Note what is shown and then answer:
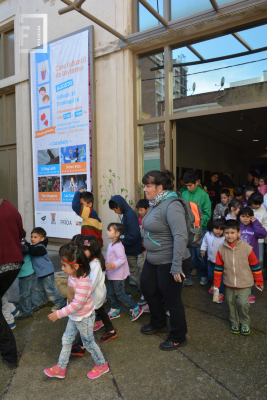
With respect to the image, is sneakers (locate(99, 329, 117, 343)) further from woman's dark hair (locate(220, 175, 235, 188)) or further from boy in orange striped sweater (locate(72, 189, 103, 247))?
woman's dark hair (locate(220, 175, 235, 188))

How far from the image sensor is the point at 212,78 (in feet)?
20.1

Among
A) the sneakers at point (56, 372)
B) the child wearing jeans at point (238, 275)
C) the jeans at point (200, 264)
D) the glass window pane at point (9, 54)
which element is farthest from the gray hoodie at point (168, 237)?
the glass window pane at point (9, 54)

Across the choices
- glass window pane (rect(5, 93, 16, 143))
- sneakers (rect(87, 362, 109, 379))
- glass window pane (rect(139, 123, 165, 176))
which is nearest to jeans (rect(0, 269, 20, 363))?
sneakers (rect(87, 362, 109, 379))

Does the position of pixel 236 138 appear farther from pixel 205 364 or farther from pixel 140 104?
pixel 205 364

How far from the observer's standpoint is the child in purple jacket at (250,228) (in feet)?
14.9

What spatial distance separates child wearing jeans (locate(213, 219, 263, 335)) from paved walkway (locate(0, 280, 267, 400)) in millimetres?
197

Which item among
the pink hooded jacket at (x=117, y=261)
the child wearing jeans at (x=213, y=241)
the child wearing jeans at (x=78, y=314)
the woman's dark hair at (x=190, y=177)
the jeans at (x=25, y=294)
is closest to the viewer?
the child wearing jeans at (x=78, y=314)

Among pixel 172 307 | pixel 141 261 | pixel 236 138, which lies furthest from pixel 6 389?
pixel 236 138

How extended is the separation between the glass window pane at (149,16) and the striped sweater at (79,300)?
5.34 metres

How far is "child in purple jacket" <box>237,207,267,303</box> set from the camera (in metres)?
4.54

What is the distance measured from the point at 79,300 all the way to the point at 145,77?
17.1 feet

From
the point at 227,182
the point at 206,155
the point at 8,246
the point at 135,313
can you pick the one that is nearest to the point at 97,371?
the point at 135,313

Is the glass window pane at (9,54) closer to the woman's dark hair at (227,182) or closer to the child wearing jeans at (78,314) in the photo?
the woman's dark hair at (227,182)

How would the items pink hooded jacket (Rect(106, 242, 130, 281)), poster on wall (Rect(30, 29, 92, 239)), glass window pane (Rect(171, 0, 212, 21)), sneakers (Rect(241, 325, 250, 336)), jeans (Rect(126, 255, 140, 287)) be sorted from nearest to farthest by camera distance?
sneakers (Rect(241, 325, 250, 336)), pink hooded jacket (Rect(106, 242, 130, 281)), jeans (Rect(126, 255, 140, 287)), glass window pane (Rect(171, 0, 212, 21)), poster on wall (Rect(30, 29, 92, 239))
